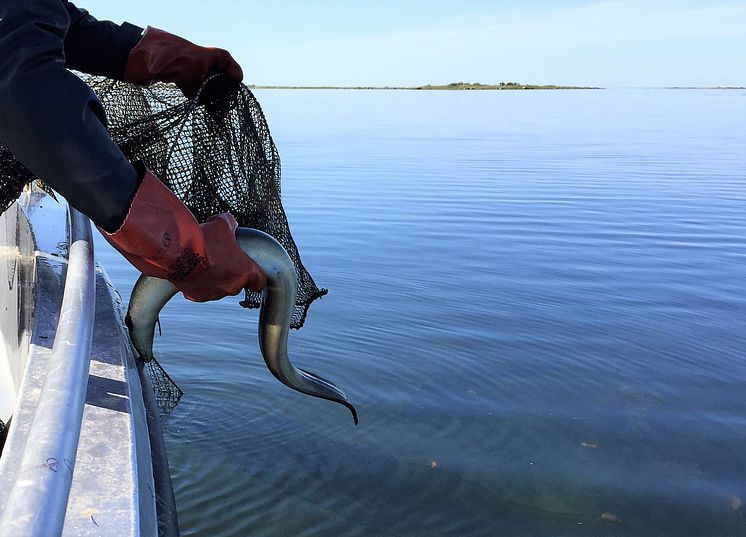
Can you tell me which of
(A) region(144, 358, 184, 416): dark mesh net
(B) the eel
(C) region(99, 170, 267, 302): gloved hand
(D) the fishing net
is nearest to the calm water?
(A) region(144, 358, 184, 416): dark mesh net

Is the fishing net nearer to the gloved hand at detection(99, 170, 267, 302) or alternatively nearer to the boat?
the boat

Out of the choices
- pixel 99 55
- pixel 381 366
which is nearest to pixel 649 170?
pixel 381 366

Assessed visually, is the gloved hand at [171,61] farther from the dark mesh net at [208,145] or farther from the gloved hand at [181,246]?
the gloved hand at [181,246]

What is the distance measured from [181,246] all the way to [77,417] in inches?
27.3

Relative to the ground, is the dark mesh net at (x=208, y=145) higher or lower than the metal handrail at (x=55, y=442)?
higher

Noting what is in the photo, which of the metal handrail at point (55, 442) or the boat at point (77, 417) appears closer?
the metal handrail at point (55, 442)

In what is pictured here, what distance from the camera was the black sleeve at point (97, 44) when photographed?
279 centimetres

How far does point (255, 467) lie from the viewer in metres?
4.36

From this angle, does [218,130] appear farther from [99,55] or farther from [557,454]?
[557,454]

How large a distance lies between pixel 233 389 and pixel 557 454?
7.23ft

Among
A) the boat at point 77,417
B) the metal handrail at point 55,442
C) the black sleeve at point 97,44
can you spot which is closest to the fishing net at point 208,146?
the black sleeve at point 97,44

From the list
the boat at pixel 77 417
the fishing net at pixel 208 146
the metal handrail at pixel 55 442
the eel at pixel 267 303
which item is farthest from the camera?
the fishing net at pixel 208 146

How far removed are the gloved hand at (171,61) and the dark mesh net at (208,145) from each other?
2.7 inches

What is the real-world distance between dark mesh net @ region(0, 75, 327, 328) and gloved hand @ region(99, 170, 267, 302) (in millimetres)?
613
